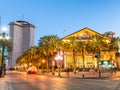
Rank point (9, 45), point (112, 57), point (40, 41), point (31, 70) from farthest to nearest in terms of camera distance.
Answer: point (112, 57)
point (40, 41)
point (31, 70)
point (9, 45)

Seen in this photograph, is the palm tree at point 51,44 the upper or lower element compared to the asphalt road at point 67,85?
upper

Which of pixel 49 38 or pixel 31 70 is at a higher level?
pixel 49 38

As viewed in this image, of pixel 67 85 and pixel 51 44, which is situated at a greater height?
pixel 51 44

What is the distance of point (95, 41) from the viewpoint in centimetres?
10112

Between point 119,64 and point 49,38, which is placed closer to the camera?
point 49,38

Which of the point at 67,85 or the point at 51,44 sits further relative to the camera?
the point at 51,44

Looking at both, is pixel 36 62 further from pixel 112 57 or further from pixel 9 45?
pixel 9 45

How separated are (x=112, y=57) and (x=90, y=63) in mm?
10744

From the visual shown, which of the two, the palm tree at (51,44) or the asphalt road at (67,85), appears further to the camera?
the palm tree at (51,44)

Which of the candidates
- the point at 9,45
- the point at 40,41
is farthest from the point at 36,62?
the point at 9,45

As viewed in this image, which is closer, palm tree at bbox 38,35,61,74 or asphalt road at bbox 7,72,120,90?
asphalt road at bbox 7,72,120,90

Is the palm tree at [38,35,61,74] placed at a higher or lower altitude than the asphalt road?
higher

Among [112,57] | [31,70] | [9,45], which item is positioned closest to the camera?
[9,45]

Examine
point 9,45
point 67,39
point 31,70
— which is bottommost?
point 31,70
